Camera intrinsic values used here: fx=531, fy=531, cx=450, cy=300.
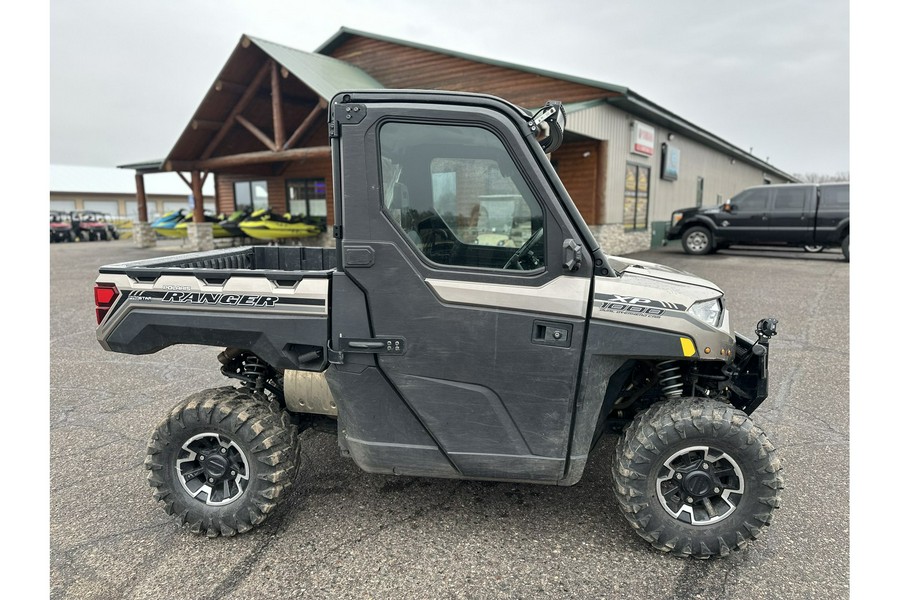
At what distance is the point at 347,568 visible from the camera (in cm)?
267

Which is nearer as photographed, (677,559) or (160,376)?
(677,559)

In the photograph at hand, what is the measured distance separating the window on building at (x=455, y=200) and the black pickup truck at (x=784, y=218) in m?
15.0

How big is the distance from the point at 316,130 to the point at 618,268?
Result: 17327 millimetres

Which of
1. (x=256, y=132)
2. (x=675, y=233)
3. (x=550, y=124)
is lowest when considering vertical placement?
(x=550, y=124)

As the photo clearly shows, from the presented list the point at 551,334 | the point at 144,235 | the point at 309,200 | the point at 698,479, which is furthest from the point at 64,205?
the point at 698,479

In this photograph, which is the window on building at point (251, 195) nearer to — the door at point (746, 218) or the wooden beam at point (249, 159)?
the wooden beam at point (249, 159)

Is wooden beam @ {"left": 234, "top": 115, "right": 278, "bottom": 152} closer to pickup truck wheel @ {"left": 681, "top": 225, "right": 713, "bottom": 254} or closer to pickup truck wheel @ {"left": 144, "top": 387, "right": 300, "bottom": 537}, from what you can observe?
pickup truck wheel @ {"left": 681, "top": 225, "right": 713, "bottom": 254}

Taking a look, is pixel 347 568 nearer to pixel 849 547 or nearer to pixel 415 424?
pixel 415 424

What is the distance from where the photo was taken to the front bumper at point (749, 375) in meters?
3.06

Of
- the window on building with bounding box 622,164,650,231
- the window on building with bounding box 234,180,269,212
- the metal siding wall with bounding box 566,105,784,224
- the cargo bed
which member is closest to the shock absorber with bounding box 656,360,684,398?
the cargo bed

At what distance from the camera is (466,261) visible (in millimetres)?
2648

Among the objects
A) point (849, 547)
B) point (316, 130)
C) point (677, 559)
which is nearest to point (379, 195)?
point (677, 559)

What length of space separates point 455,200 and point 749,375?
2.09 meters

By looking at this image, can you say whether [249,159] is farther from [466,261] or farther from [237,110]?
[466,261]
